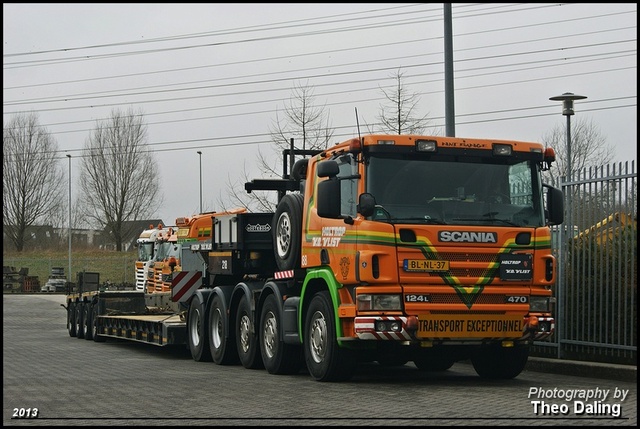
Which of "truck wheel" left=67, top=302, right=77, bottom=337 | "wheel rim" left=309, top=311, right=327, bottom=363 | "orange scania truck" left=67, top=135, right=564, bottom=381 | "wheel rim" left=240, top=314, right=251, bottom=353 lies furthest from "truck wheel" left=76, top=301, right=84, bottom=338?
"wheel rim" left=309, top=311, right=327, bottom=363

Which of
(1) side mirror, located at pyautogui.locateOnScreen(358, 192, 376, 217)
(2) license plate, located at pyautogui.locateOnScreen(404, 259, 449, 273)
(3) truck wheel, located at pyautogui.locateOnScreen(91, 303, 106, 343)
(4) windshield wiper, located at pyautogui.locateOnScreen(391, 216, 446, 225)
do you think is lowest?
(3) truck wheel, located at pyautogui.locateOnScreen(91, 303, 106, 343)

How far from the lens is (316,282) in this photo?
1445 cm

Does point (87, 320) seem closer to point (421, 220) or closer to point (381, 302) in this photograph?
point (381, 302)

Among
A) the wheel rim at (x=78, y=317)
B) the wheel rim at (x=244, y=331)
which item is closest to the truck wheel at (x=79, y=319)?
the wheel rim at (x=78, y=317)

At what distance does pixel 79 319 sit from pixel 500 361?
16123 millimetres

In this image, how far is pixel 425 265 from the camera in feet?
42.6

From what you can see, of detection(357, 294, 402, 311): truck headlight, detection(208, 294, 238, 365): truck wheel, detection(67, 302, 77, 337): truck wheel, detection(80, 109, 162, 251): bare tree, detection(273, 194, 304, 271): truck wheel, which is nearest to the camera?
detection(357, 294, 402, 311): truck headlight

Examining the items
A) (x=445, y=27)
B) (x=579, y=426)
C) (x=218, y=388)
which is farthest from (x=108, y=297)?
(x=579, y=426)

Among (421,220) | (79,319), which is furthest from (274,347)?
(79,319)

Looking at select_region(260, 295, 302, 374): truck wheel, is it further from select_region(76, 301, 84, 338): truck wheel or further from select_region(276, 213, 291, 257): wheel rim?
select_region(76, 301, 84, 338): truck wheel

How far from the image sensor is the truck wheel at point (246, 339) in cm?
1667

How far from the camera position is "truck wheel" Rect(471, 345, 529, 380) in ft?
46.9

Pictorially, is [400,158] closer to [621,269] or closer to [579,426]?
[621,269]

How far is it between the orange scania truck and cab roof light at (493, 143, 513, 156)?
0.05 feet
